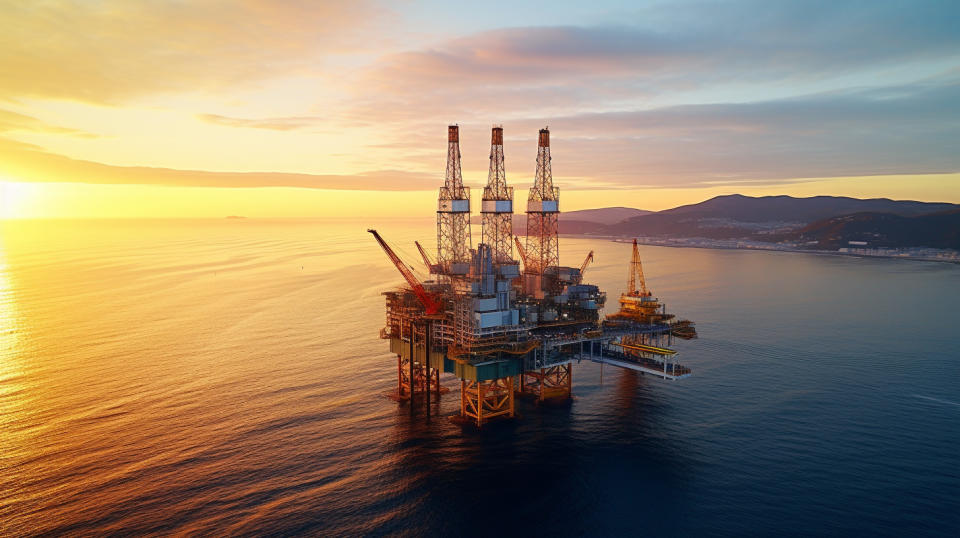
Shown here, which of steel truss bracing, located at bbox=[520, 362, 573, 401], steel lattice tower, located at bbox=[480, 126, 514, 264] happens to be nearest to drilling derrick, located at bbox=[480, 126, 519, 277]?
steel lattice tower, located at bbox=[480, 126, 514, 264]

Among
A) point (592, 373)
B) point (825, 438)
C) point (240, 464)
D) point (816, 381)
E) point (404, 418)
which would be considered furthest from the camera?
point (592, 373)

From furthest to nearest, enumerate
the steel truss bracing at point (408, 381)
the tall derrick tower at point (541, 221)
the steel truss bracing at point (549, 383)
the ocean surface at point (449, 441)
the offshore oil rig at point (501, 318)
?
the tall derrick tower at point (541, 221) < the steel truss bracing at point (549, 383) < the steel truss bracing at point (408, 381) < the offshore oil rig at point (501, 318) < the ocean surface at point (449, 441)

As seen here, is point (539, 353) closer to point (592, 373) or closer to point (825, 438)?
point (592, 373)

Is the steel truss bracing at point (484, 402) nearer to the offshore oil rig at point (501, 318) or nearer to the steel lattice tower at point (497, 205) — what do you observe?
the offshore oil rig at point (501, 318)

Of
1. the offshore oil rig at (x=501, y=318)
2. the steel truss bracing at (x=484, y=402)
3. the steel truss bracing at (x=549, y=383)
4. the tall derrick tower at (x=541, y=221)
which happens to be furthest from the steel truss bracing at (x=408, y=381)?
the tall derrick tower at (x=541, y=221)

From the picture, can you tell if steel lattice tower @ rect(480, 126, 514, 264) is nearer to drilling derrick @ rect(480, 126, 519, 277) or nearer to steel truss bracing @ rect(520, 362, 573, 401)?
drilling derrick @ rect(480, 126, 519, 277)

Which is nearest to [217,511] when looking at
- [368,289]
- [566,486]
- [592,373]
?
[566,486]

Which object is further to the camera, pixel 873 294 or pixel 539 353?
pixel 873 294
